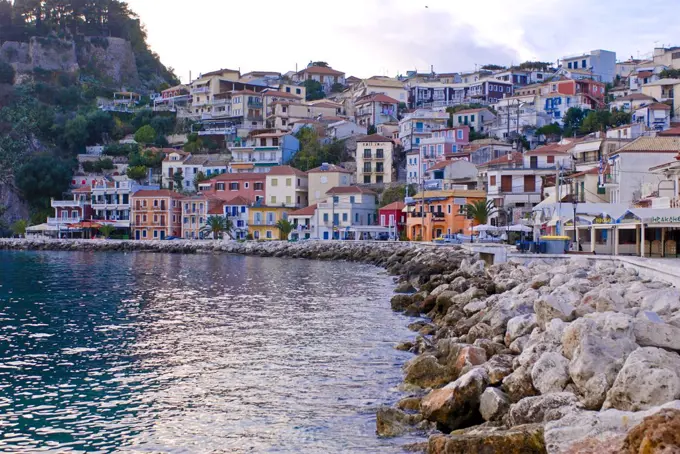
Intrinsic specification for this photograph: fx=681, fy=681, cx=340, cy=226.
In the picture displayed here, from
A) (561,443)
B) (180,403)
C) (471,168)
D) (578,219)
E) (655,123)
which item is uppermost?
(655,123)

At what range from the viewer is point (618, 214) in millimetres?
30203

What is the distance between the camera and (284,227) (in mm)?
70562

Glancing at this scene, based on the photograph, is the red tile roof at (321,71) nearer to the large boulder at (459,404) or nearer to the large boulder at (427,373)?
the large boulder at (427,373)

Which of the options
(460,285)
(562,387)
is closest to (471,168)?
(460,285)

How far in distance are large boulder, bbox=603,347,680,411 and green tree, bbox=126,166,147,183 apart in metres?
82.5

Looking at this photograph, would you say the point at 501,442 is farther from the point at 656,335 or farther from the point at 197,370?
the point at 197,370

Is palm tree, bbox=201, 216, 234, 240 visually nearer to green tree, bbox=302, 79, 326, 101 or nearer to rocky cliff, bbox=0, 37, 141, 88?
green tree, bbox=302, 79, 326, 101

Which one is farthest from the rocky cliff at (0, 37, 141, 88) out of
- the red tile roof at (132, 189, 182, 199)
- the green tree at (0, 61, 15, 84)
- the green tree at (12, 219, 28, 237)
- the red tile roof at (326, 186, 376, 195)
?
the red tile roof at (326, 186, 376, 195)

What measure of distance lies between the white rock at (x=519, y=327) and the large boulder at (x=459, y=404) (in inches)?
127

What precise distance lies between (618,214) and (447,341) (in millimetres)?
18040

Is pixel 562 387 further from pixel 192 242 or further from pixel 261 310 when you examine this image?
pixel 192 242

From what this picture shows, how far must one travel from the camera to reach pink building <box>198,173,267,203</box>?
7719 centimetres

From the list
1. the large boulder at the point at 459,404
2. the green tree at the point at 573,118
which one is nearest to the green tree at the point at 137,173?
the green tree at the point at 573,118

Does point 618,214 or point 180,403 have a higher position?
point 618,214
